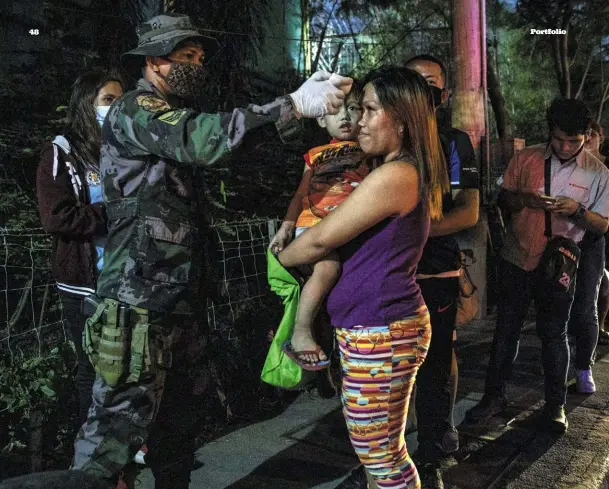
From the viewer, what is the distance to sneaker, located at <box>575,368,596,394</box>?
5.39 m

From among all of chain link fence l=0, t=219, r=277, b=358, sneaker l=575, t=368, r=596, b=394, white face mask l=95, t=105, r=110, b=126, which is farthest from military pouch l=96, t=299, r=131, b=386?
sneaker l=575, t=368, r=596, b=394

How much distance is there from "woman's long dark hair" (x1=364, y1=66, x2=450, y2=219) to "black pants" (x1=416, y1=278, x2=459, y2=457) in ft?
3.40

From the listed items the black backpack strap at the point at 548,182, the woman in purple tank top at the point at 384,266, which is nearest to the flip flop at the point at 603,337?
the black backpack strap at the point at 548,182

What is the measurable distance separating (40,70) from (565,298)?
5430 mm

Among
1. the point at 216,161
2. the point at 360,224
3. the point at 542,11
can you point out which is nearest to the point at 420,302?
the point at 360,224

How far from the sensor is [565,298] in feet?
14.7

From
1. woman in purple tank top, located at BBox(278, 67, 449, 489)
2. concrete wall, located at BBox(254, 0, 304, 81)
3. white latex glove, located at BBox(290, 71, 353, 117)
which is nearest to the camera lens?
white latex glove, located at BBox(290, 71, 353, 117)

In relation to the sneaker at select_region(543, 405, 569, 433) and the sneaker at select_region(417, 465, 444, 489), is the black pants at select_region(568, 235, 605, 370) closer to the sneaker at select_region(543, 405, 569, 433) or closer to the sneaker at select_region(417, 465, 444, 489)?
the sneaker at select_region(543, 405, 569, 433)

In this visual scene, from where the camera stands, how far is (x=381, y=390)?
2.47 metres

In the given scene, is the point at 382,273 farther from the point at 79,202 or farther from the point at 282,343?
the point at 79,202

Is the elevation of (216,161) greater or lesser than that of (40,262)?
greater

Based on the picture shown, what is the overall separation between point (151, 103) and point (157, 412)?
122 cm

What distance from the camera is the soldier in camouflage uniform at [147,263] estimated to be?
253cm

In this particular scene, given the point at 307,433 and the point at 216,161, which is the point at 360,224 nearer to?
the point at 216,161
